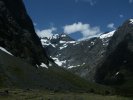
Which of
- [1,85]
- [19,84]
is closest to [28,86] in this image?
[19,84]

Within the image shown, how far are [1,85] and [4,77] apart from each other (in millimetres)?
15568

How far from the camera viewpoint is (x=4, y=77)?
197000 mm

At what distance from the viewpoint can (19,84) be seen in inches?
7707

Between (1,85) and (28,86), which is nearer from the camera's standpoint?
(1,85)

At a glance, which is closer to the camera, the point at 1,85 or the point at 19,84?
the point at 1,85

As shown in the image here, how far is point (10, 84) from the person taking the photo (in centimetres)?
18888

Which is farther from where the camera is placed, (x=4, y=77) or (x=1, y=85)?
(x=4, y=77)

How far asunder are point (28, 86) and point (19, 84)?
6313mm

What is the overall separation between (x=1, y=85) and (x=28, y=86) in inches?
859

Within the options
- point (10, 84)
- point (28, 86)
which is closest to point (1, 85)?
point (10, 84)

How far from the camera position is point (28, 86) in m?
200

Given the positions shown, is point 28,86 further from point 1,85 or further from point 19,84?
point 1,85

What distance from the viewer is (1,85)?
182m

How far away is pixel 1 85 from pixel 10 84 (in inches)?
312
